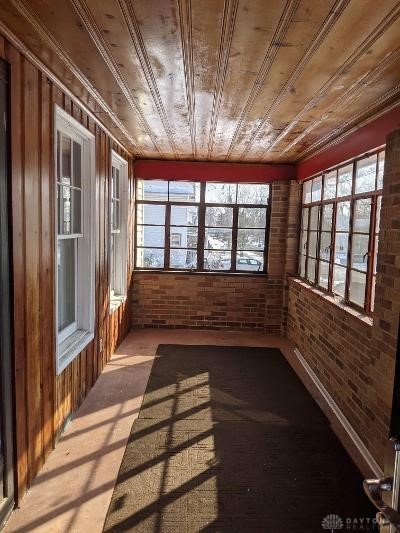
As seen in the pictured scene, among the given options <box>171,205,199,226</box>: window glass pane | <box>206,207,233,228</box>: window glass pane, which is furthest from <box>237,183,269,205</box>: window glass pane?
<box>171,205,199,226</box>: window glass pane

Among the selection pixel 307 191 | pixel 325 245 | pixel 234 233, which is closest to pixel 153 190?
pixel 234 233

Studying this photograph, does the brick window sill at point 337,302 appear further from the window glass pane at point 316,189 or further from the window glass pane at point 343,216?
the window glass pane at point 316,189

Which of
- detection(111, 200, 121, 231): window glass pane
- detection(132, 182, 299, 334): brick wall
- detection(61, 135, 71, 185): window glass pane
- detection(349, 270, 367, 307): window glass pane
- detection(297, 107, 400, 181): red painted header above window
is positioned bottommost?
detection(132, 182, 299, 334): brick wall

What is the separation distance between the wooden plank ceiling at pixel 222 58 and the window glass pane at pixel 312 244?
5.26 feet

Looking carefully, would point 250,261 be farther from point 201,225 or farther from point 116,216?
point 116,216

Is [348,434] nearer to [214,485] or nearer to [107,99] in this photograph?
[214,485]

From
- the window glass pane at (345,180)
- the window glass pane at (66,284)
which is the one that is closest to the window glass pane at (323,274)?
the window glass pane at (345,180)

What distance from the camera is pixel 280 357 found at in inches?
199

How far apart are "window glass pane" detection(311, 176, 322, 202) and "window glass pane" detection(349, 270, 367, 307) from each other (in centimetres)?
158

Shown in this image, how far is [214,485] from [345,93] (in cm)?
293

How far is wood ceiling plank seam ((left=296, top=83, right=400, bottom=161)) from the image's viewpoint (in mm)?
2805

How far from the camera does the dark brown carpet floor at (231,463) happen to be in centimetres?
223

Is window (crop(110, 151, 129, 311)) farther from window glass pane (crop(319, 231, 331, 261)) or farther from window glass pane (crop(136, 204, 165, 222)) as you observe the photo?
window glass pane (crop(319, 231, 331, 261))

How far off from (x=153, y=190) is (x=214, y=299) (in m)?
2.04
